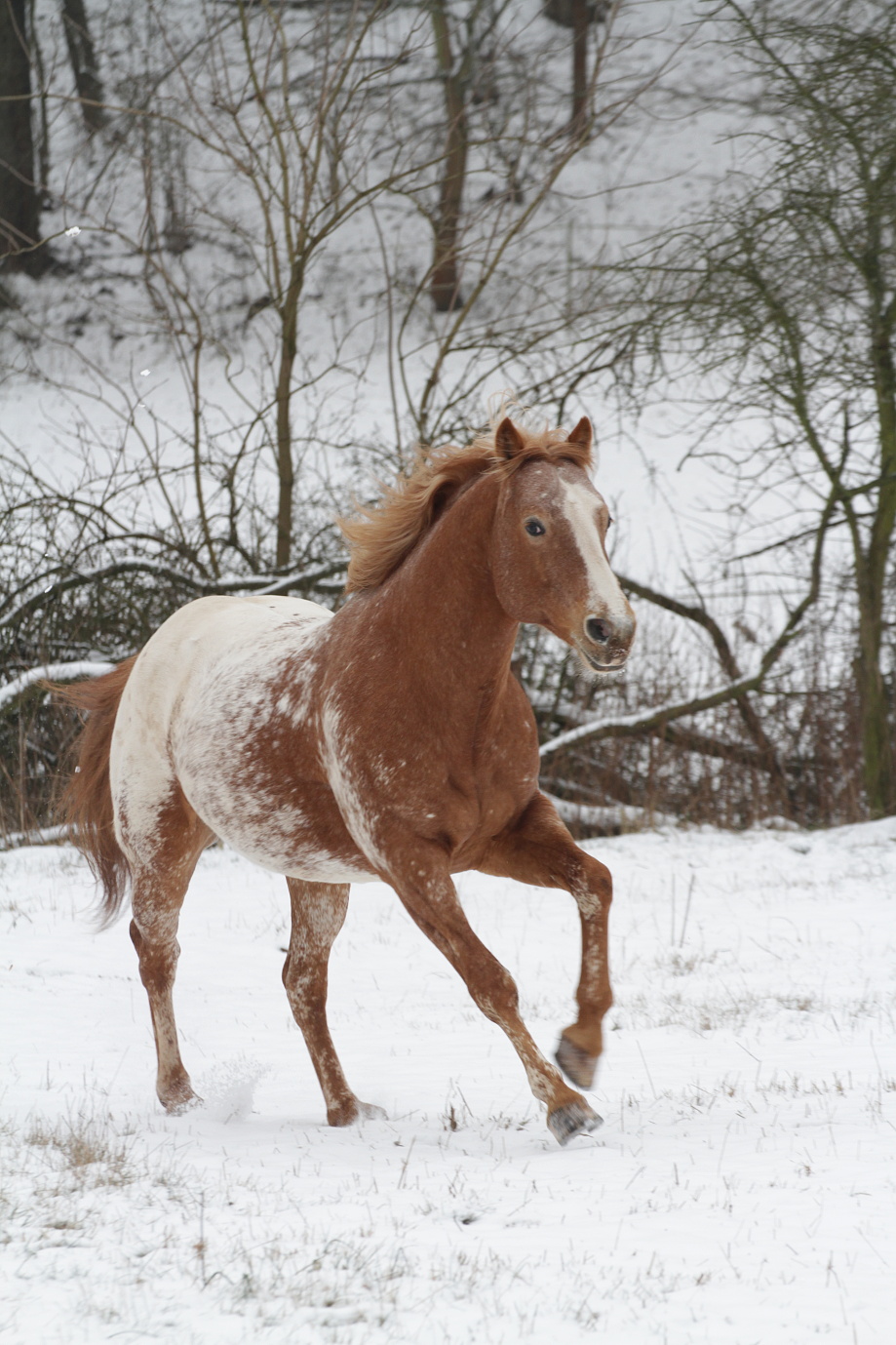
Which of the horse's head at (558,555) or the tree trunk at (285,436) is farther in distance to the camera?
the tree trunk at (285,436)

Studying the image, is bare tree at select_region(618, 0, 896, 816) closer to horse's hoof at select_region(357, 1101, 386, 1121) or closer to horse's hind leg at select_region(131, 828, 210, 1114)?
horse's hind leg at select_region(131, 828, 210, 1114)

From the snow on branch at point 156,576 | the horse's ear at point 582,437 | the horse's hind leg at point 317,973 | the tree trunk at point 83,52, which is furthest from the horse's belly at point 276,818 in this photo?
the tree trunk at point 83,52

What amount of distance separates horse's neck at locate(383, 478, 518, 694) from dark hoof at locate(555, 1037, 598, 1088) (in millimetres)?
1055

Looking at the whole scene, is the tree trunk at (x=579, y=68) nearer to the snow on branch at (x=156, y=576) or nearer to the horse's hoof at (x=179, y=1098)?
the snow on branch at (x=156, y=576)

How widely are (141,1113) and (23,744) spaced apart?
597 cm

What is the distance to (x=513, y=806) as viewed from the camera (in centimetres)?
358

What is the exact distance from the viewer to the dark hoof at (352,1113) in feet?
13.3

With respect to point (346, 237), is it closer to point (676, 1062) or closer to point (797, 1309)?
point (676, 1062)

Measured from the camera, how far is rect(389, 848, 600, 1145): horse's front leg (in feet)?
10.8

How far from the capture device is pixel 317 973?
440 centimetres

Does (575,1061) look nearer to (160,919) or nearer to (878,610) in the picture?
(160,919)

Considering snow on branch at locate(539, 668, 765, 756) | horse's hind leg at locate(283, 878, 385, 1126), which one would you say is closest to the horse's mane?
horse's hind leg at locate(283, 878, 385, 1126)

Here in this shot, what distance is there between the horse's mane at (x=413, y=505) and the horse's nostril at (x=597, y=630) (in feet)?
2.21

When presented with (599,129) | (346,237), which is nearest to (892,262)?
(599,129)
